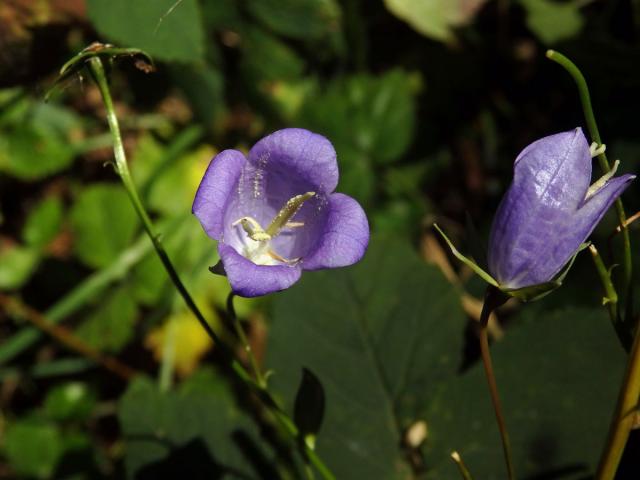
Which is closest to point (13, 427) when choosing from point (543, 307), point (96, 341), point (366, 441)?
point (96, 341)

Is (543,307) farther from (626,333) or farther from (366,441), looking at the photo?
(626,333)

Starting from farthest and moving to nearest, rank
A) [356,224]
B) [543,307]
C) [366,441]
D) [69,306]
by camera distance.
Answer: [69,306] < [543,307] < [366,441] < [356,224]

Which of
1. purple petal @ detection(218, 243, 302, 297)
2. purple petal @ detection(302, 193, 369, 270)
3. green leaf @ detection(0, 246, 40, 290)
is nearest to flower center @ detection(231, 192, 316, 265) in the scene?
purple petal @ detection(302, 193, 369, 270)

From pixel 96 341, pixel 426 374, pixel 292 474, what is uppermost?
pixel 426 374

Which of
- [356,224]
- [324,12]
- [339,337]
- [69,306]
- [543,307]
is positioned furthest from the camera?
[324,12]

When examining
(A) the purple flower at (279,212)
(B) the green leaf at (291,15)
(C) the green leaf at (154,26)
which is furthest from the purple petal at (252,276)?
(B) the green leaf at (291,15)

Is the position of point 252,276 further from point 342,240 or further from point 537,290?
point 537,290
